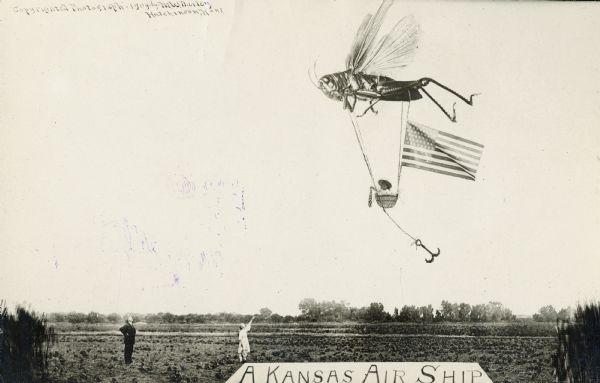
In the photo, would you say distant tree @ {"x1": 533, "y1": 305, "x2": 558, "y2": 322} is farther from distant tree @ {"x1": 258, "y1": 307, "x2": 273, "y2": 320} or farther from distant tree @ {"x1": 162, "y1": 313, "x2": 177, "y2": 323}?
distant tree @ {"x1": 162, "y1": 313, "x2": 177, "y2": 323}

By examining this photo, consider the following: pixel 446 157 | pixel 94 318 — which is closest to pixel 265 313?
pixel 94 318

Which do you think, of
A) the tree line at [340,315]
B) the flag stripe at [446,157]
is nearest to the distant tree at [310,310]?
the tree line at [340,315]

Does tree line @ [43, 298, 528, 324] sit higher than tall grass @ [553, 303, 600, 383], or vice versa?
tree line @ [43, 298, 528, 324]

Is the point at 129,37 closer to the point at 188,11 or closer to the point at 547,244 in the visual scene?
the point at 188,11

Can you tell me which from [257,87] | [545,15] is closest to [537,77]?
[545,15]

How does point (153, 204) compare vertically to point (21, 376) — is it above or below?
above

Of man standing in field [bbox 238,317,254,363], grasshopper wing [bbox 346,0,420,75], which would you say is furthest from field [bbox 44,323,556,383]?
grasshopper wing [bbox 346,0,420,75]

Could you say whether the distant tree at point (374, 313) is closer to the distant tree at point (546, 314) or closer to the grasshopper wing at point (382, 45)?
the distant tree at point (546, 314)
